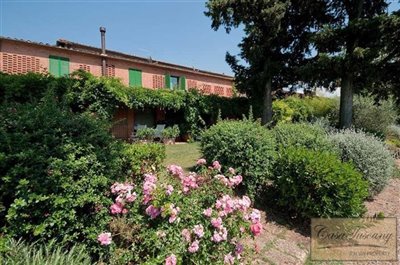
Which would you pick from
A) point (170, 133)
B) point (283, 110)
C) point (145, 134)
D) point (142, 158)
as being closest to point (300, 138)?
point (142, 158)

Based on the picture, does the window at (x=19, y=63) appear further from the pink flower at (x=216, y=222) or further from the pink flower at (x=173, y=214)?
the pink flower at (x=216, y=222)

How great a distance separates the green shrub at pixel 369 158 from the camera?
6688 mm

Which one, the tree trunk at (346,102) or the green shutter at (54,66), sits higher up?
the green shutter at (54,66)

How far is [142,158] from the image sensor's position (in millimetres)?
5645

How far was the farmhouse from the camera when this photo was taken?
14219 mm

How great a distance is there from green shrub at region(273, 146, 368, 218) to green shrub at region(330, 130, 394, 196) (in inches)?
76.5

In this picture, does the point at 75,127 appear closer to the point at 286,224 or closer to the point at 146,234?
the point at 146,234

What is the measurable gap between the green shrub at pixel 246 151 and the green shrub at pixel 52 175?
2.61 m

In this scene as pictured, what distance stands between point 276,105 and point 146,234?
1806 centimetres

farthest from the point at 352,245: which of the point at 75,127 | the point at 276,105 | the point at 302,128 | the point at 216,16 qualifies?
the point at 276,105

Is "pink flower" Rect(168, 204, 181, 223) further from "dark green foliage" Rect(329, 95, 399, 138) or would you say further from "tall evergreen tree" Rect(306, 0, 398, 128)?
"dark green foliage" Rect(329, 95, 399, 138)

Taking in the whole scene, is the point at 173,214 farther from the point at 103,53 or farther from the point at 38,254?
the point at 103,53

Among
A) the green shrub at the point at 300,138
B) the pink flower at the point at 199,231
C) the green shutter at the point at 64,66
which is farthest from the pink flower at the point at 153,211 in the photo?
the green shutter at the point at 64,66

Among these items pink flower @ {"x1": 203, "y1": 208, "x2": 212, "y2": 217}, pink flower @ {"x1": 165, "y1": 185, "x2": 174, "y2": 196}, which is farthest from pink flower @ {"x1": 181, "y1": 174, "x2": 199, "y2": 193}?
pink flower @ {"x1": 203, "y1": 208, "x2": 212, "y2": 217}
